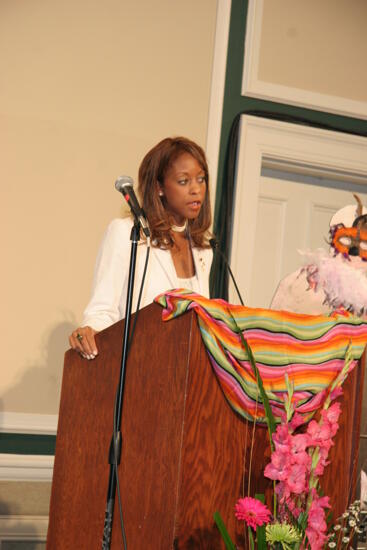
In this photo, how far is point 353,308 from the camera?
2.31 m

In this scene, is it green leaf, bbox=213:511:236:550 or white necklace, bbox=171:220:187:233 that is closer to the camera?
green leaf, bbox=213:511:236:550

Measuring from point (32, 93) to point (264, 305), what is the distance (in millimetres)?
1776

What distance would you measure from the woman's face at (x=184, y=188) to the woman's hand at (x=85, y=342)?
629 millimetres

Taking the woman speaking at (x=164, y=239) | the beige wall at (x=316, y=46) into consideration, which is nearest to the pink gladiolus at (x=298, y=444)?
the woman speaking at (x=164, y=239)

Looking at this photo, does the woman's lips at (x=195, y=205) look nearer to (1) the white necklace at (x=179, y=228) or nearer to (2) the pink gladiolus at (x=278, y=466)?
(1) the white necklace at (x=179, y=228)

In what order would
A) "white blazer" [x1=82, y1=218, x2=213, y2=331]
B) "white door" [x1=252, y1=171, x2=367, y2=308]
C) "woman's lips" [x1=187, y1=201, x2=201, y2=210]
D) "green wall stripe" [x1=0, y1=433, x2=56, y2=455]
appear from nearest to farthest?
"white blazer" [x1=82, y1=218, x2=213, y2=331] < "woman's lips" [x1=187, y1=201, x2=201, y2=210] < "green wall stripe" [x1=0, y1=433, x2=56, y2=455] < "white door" [x1=252, y1=171, x2=367, y2=308]

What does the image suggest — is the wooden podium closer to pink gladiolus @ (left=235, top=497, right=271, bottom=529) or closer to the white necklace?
pink gladiolus @ (left=235, top=497, right=271, bottom=529)

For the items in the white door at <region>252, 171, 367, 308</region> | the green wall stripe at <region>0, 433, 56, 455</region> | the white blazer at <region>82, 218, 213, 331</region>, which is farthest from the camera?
the white door at <region>252, 171, 367, 308</region>

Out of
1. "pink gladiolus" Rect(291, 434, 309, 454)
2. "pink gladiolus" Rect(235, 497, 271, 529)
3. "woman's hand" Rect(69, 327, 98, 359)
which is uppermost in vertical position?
"woman's hand" Rect(69, 327, 98, 359)

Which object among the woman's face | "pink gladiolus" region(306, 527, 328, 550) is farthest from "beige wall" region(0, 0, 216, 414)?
"pink gladiolus" region(306, 527, 328, 550)

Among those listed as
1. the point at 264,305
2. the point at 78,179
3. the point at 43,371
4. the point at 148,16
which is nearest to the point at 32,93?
the point at 78,179

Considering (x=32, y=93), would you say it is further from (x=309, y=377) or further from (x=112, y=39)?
(x=309, y=377)

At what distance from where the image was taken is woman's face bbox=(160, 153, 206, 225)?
9.31 ft

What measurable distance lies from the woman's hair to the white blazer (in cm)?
9
